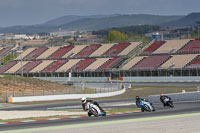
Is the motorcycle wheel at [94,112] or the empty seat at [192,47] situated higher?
the empty seat at [192,47]

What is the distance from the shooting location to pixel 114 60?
100625 mm

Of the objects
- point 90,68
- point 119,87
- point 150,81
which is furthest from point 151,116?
point 90,68

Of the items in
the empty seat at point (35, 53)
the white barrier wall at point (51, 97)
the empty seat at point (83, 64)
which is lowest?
the white barrier wall at point (51, 97)

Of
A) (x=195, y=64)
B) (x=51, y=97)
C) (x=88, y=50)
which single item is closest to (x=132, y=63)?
(x=195, y=64)

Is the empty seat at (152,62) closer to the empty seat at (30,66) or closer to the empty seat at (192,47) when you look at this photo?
the empty seat at (192,47)

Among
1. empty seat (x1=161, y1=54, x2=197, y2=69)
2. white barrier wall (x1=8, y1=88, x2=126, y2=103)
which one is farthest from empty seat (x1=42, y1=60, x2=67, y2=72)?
white barrier wall (x1=8, y1=88, x2=126, y2=103)

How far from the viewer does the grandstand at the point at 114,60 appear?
8775cm

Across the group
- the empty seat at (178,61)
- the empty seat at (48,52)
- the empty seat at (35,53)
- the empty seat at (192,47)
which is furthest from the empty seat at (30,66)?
the empty seat at (178,61)

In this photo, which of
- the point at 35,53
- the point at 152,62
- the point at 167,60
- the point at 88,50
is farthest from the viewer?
the point at 35,53

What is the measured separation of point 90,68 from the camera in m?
99.7

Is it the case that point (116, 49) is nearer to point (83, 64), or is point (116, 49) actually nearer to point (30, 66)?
point (83, 64)

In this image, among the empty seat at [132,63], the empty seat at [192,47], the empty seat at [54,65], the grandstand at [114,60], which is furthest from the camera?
the empty seat at [54,65]

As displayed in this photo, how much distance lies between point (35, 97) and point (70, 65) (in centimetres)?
4544

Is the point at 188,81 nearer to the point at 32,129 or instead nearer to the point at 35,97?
the point at 35,97
